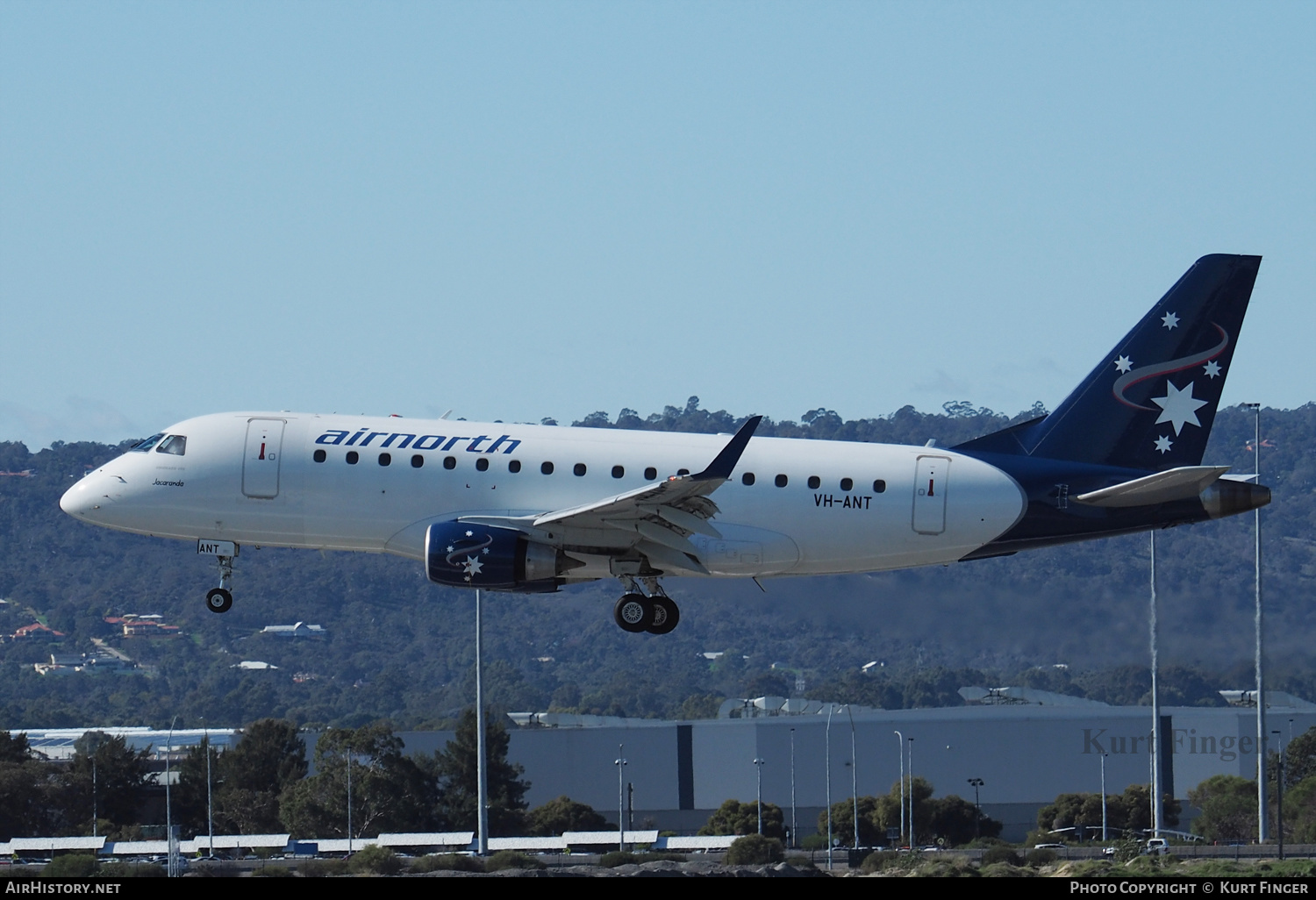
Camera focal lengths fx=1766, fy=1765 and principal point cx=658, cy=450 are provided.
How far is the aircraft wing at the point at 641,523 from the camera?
3772 centimetres

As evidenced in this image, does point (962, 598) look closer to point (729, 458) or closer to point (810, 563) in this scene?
point (810, 563)

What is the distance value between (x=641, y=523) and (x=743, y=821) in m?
57.8

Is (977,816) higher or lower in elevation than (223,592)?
lower

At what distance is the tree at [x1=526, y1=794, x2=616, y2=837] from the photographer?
307 feet

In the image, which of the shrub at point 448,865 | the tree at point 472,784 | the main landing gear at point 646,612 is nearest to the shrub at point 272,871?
the shrub at point 448,865

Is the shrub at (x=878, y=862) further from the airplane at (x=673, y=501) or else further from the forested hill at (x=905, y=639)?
the airplane at (x=673, y=501)

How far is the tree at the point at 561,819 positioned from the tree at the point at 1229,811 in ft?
105

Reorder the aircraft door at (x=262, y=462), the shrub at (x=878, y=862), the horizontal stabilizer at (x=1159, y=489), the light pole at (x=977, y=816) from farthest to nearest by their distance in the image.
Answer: the light pole at (x=977, y=816) < the shrub at (x=878, y=862) < the aircraft door at (x=262, y=462) < the horizontal stabilizer at (x=1159, y=489)

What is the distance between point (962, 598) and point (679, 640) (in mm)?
128540

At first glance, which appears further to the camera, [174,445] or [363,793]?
[363,793]

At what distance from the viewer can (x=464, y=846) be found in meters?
76.0

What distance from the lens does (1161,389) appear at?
41.3 m

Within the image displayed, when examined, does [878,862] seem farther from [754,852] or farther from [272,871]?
[272,871]

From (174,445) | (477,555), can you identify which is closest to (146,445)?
(174,445)
